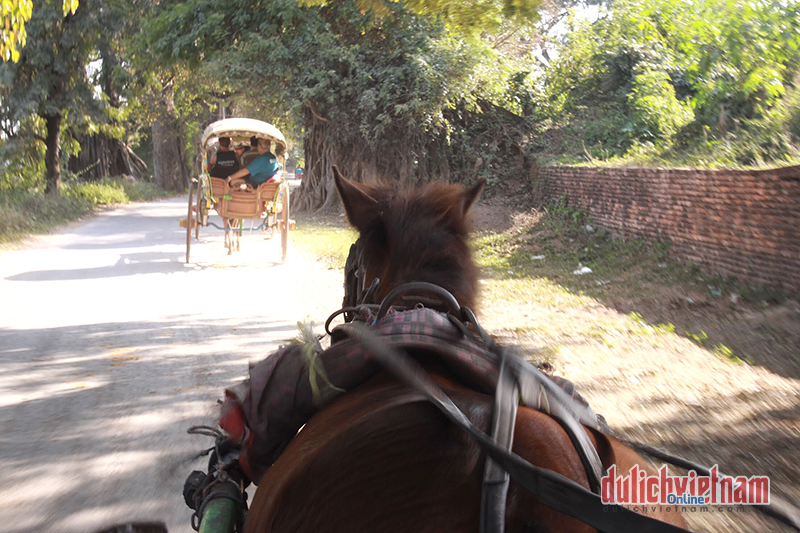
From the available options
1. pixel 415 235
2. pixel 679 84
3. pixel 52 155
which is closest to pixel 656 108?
pixel 679 84

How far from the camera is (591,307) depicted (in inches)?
297

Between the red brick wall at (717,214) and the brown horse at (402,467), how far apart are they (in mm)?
6839

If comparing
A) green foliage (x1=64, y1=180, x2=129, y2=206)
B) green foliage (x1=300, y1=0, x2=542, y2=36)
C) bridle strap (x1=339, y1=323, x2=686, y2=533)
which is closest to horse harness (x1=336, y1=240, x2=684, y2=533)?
bridle strap (x1=339, y1=323, x2=686, y2=533)

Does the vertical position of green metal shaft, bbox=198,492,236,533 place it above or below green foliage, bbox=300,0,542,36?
below

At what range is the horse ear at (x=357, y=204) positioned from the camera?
247 centimetres

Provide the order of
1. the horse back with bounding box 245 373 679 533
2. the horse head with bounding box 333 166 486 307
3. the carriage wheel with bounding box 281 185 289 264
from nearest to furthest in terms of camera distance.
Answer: the horse back with bounding box 245 373 679 533 → the horse head with bounding box 333 166 486 307 → the carriage wheel with bounding box 281 185 289 264

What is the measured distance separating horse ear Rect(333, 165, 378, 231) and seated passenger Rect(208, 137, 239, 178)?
8.84 metres

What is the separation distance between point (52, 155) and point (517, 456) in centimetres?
2201

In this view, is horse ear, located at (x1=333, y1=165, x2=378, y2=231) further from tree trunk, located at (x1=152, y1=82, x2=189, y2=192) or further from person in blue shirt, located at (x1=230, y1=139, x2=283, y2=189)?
tree trunk, located at (x1=152, y1=82, x2=189, y2=192)

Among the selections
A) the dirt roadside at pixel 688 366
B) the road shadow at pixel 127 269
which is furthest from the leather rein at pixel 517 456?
the road shadow at pixel 127 269

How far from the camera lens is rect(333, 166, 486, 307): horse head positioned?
2.15 meters

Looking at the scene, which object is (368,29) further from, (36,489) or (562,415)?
(562,415)

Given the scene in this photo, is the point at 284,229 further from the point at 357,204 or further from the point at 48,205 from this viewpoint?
the point at 48,205

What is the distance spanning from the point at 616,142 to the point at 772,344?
940 cm
